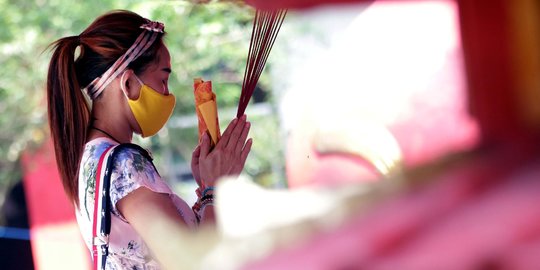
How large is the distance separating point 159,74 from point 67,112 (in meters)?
Answer: 0.21

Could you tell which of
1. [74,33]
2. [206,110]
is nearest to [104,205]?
[206,110]

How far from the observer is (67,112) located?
64.3 inches

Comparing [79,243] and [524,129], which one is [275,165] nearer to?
[79,243]

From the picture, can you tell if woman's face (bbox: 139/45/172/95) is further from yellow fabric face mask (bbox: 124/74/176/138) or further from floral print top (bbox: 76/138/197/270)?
floral print top (bbox: 76/138/197/270)

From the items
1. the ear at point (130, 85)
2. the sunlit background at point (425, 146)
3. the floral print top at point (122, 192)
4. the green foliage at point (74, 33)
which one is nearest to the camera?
the sunlit background at point (425, 146)

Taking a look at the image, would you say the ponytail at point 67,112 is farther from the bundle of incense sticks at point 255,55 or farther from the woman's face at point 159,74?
Result: the bundle of incense sticks at point 255,55

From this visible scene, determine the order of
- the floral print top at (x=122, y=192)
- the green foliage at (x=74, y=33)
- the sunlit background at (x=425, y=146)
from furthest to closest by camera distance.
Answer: the green foliage at (x=74, y=33) → the floral print top at (x=122, y=192) → the sunlit background at (x=425, y=146)

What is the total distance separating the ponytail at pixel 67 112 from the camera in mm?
1624

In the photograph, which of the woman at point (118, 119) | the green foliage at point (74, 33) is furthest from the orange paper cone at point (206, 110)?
the green foliage at point (74, 33)

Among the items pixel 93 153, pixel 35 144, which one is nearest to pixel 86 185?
pixel 93 153

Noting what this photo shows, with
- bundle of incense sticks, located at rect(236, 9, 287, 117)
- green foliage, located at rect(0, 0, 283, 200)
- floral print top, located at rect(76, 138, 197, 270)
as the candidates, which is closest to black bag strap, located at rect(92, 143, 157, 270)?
floral print top, located at rect(76, 138, 197, 270)

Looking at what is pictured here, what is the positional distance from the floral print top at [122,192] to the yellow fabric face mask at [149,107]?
0.10 meters

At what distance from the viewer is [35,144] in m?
5.05

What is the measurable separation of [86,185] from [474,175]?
1.23 meters
